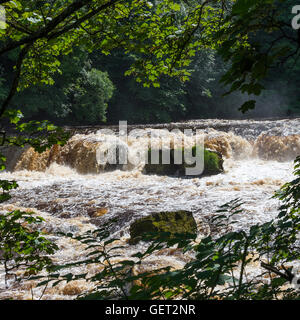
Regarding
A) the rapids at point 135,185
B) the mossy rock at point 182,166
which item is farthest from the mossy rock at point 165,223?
the mossy rock at point 182,166

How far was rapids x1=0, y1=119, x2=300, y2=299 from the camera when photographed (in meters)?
5.27

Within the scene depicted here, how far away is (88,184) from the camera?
8555 mm

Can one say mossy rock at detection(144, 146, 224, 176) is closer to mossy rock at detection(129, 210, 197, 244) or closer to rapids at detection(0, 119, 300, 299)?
rapids at detection(0, 119, 300, 299)

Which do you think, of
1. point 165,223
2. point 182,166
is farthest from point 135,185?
point 165,223

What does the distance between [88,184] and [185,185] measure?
2.55 m

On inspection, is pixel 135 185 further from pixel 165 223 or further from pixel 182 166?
pixel 165 223

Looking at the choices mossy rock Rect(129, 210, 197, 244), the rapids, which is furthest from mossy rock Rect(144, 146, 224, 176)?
mossy rock Rect(129, 210, 197, 244)

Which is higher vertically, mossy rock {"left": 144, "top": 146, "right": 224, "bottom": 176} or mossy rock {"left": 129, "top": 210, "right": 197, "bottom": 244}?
mossy rock {"left": 144, "top": 146, "right": 224, "bottom": 176}

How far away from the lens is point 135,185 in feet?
27.1

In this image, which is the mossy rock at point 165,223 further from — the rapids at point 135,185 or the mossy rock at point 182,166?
the mossy rock at point 182,166

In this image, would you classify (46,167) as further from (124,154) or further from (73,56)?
(73,56)

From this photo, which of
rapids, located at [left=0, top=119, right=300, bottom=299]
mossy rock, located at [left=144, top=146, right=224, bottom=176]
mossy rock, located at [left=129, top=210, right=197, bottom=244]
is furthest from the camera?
mossy rock, located at [left=144, top=146, right=224, bottom=176]

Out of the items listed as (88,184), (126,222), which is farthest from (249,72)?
(88,184)

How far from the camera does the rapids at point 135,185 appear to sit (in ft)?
17.3
